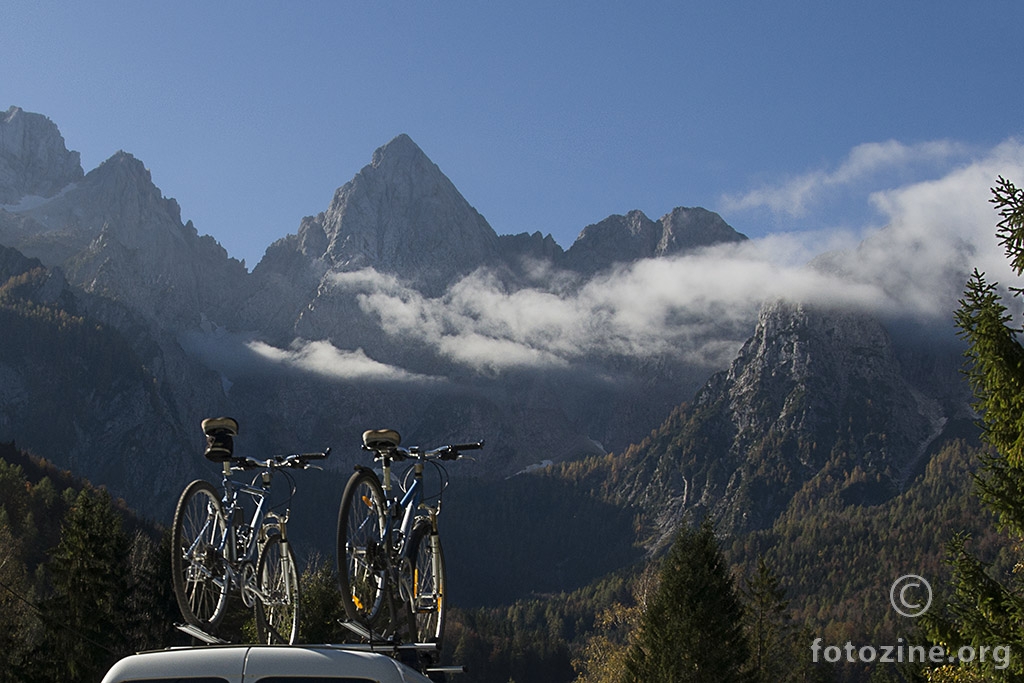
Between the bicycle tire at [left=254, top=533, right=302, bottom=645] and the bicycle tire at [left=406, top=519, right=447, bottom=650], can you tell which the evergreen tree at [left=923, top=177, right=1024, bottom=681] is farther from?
the bicycle tire at [left=254, top=533, right=302, bottom=645]

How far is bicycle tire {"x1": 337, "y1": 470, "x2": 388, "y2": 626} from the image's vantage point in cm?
981

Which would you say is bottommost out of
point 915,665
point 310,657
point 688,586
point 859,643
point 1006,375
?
point 859,643

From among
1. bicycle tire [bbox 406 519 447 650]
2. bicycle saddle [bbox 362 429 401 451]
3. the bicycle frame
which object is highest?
bicycle saddle [bbox 362 429 401 451]

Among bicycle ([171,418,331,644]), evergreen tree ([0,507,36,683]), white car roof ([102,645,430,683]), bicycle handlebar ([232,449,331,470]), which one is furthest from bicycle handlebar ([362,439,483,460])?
evergreen tree ([0,507,36,683])

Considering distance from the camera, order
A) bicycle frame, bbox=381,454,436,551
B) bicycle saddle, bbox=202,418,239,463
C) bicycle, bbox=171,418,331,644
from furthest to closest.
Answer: bicycle frame, bbox=381,454,436,551
bicycle saddle, bbox=202,418,239,463
bicycle, bbox=171,418,331,644

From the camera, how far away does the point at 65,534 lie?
146 feet

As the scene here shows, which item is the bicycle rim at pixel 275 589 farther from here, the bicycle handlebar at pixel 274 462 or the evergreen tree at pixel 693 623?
the evergreen tree at pixel 693 623

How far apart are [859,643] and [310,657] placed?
633 ft

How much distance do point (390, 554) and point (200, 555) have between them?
6.12 ft

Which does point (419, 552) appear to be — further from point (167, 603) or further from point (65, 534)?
point (167, 603)

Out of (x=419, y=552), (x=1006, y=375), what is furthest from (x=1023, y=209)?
(x=419, y=552)

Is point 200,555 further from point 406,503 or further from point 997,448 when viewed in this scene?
point 997,448

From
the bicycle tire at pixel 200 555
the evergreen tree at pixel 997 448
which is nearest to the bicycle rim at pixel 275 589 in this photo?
the bicycle tire at pixel 200 555

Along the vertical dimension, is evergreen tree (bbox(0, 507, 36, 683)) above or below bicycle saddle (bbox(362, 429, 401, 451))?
below
